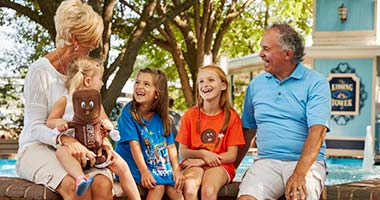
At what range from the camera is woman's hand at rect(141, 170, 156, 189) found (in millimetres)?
3973

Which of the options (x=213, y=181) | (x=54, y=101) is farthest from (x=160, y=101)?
(x=54, y=101)

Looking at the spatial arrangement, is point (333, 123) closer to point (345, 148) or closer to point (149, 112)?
point (345, 148)

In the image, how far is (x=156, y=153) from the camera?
4141mm

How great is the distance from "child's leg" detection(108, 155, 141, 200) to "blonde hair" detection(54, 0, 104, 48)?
68 cm

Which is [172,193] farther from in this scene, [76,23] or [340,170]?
[340,170]

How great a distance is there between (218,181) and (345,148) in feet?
35.5

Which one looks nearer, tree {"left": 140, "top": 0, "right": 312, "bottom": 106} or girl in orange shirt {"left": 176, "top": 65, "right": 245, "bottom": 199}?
girl in orange shirt {"left": 176, "top": 65, "right": 245, "bottom": 199}

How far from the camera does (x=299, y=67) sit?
407cm

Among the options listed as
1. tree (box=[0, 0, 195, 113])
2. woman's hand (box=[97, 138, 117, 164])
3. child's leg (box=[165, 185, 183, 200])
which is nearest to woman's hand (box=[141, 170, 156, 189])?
child's leg (box=[165, 185, 183, 200])

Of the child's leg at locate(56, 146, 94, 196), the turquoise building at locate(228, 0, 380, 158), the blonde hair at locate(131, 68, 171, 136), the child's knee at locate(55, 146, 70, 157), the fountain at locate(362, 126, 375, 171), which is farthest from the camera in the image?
the turquoise building at locate(228, 0, 380, 158)

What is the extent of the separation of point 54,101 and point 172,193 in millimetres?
861

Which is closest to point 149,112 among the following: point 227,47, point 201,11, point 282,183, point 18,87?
point 282,183

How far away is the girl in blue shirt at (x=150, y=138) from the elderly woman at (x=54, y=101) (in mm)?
353

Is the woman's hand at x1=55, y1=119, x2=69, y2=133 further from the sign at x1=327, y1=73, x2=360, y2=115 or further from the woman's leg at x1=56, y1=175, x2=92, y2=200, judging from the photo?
the sign at x1=327, y1=73, x2=360, y2=115
